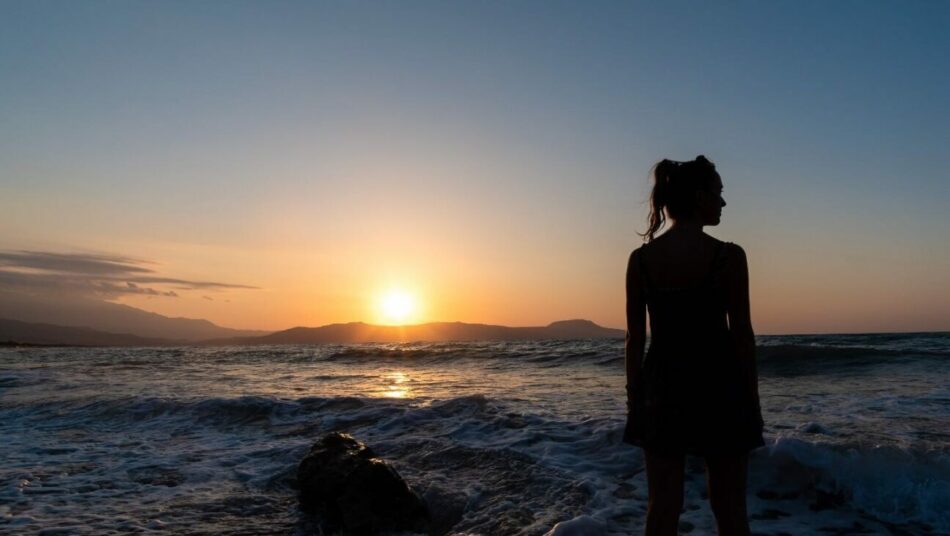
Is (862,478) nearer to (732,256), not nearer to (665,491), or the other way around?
(665,491)

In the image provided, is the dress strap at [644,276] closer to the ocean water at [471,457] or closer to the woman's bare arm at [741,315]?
the woman's bare arm at [741,315]

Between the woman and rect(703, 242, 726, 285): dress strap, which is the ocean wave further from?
rect(703, 242, 726, 285): dress strap

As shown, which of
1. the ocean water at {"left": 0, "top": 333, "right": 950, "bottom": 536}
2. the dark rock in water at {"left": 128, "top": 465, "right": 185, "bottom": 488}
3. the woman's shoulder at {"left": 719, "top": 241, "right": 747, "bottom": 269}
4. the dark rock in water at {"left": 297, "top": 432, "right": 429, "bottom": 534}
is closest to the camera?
the woman's shoulder at {"left": 719, "top": 241, "right": 747, "bottom": 269}

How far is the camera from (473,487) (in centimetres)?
634

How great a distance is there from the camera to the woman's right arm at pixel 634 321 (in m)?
3.08

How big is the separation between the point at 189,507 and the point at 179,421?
18.5 ft

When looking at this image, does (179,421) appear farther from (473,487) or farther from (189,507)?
(473,487)

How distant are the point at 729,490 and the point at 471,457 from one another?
4.77m

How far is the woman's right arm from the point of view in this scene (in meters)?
3.08

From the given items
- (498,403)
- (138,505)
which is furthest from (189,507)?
(498,403)

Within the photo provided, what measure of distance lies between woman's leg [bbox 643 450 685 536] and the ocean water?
196 centimetres

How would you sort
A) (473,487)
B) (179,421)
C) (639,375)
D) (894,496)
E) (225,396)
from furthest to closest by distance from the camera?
(225,396) < (179,421) < (473,487) < (894,496) < (639,375)

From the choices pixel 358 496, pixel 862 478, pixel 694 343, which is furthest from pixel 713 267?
pixel 862 478

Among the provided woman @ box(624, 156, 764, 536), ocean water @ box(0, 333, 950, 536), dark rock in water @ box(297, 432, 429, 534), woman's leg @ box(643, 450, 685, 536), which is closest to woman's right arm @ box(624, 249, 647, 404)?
woman @ box(624, 156, 764, 536)
